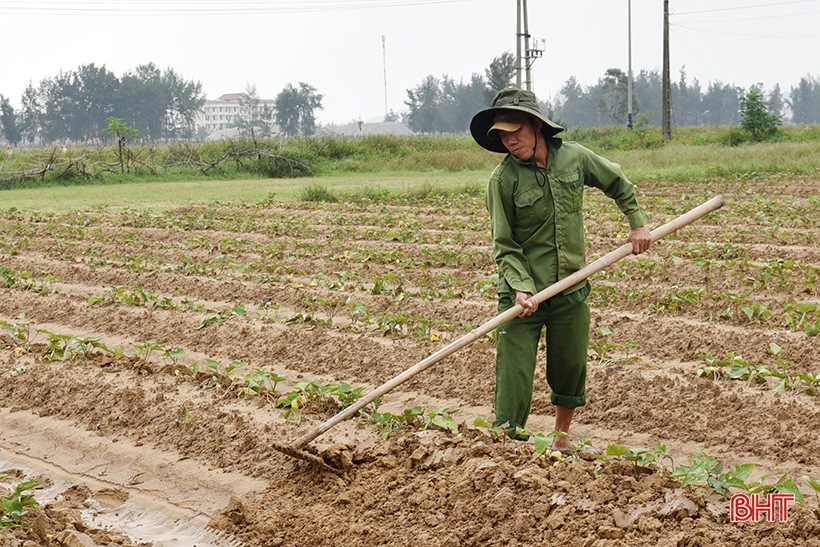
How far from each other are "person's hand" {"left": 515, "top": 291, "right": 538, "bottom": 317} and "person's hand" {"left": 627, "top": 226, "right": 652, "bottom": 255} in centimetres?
57

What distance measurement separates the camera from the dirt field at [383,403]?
3.42 m

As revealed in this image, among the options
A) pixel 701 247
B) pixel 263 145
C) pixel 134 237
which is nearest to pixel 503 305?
pixel 701 247

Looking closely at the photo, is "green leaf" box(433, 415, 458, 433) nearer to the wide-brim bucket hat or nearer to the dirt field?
the dirt field

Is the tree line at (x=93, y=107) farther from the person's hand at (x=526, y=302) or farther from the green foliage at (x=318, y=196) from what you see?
the person's hand at (x=526, y=302)

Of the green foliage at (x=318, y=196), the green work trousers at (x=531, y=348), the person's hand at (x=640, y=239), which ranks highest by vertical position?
the person's hand at (x=640, y=239)

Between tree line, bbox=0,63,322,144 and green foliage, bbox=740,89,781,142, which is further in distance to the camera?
tree line, bbox=0,63,322,144

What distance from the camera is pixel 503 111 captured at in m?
3.89

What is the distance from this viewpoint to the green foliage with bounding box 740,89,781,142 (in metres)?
30.7

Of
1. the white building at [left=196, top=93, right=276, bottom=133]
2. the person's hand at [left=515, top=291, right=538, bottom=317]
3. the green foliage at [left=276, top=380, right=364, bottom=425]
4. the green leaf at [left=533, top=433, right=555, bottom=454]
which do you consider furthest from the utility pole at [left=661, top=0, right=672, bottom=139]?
the white building at [left=196, top=93, right=276, bottom=133]

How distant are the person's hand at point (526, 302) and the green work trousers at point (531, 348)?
0.52 feet

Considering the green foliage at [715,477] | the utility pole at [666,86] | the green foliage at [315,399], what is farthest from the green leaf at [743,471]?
the utility pole at [666,86]

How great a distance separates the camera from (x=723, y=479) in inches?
127

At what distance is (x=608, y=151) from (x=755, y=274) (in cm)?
2501

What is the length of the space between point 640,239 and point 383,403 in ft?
6.63
